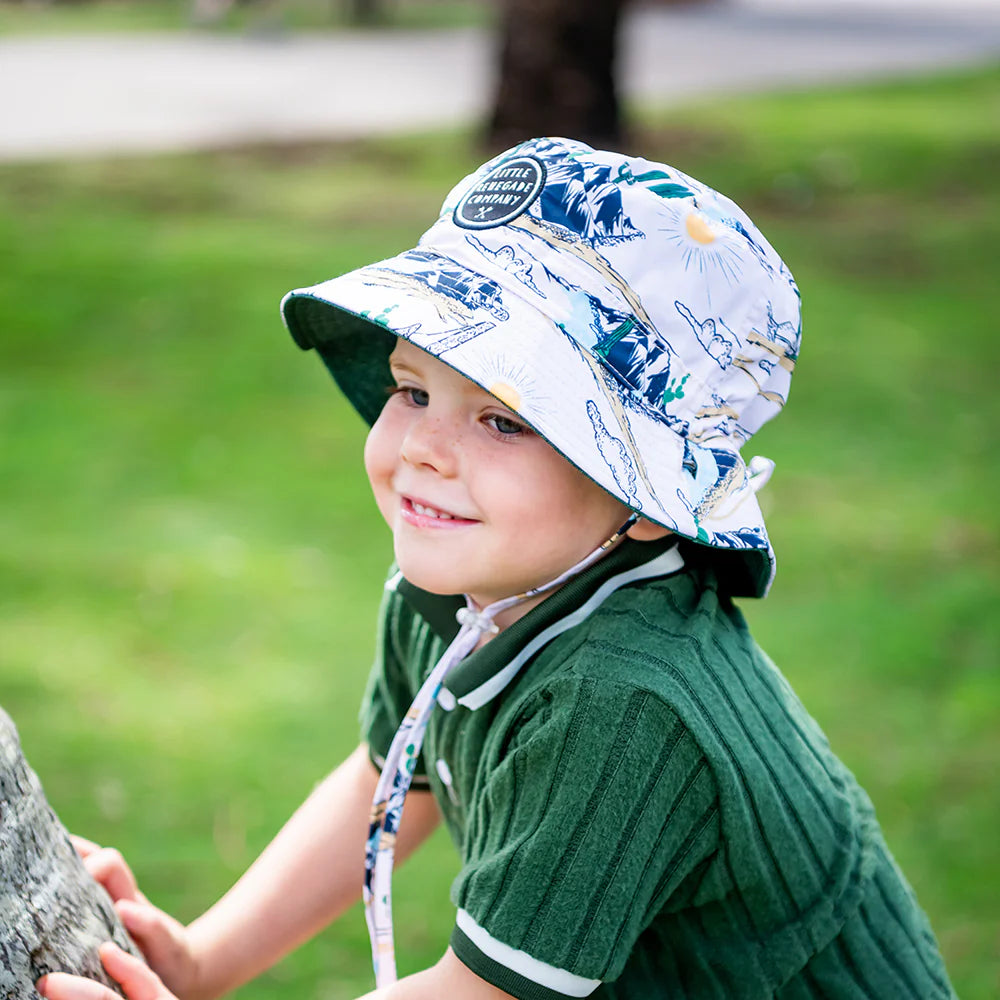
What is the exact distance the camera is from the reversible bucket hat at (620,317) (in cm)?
160

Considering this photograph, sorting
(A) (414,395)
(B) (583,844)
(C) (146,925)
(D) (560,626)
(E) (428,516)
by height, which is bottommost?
(C) (146,925)

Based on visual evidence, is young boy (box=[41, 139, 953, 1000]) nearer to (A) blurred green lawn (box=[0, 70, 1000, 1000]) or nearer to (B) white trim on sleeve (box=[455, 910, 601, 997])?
(B) white trim on sleeve (box=[455, 910, 601, 997])

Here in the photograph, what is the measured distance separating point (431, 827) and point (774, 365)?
0.88m

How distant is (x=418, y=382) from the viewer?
1.72 meters

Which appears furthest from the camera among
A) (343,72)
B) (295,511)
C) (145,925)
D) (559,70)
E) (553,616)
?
(343,72)

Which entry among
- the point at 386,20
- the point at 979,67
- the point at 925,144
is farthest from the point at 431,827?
the point at 386,20

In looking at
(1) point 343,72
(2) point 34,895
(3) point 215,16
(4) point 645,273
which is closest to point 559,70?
(1) point 343,72

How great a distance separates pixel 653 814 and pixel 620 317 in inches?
20.9

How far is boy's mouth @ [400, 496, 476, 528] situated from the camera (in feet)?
5.44

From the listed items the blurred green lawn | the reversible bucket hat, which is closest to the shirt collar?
the reversible bucket hat

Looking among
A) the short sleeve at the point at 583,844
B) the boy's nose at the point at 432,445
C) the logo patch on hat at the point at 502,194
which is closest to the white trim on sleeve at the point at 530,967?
the short sleeve at the point at 583,844

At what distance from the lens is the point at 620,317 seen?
163cm

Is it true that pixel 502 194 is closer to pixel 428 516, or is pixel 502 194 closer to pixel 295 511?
pixel 428 516

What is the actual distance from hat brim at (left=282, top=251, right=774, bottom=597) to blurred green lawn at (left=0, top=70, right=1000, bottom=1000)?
1.52m
